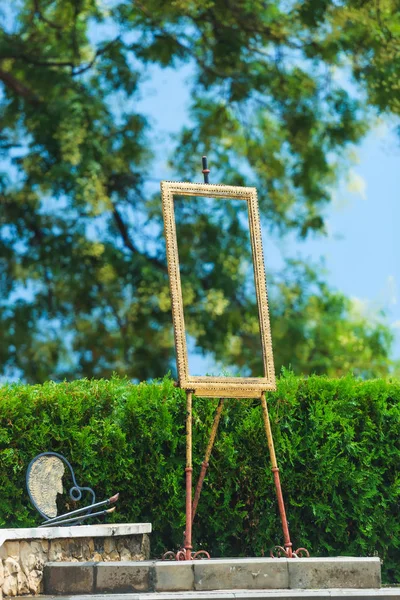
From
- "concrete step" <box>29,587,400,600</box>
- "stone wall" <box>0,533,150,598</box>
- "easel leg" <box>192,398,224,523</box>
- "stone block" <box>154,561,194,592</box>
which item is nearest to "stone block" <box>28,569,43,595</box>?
"stone wall" <box>0,533,150,598</box>

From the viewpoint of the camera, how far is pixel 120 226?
51.1ft

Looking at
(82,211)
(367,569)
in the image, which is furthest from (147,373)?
(367,569)

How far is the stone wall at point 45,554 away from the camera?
217 inches

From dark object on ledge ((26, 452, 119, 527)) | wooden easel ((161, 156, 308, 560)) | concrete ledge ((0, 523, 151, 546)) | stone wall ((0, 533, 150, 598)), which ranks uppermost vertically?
wooden easel ((161, 156, 308, 560))

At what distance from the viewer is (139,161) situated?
15.8m

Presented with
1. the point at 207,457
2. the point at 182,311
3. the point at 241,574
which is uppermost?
the point at 182,311

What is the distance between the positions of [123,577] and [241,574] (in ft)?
2.43

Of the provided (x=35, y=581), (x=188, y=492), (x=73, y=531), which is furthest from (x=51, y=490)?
(x=188, y=492)

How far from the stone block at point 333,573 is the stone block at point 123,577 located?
932mm

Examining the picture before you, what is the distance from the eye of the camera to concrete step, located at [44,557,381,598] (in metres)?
5.43

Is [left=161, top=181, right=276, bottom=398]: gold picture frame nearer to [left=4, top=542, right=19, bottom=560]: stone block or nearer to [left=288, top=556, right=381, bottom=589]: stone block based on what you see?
[left=288, top=556, right=381, bottom=589]: stone block

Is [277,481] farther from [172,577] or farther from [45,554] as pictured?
[45,554]

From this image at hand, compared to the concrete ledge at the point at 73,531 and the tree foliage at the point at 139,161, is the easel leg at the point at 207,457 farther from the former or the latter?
the tree foliage at the point at 139,161

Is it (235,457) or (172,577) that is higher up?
(235,457)
